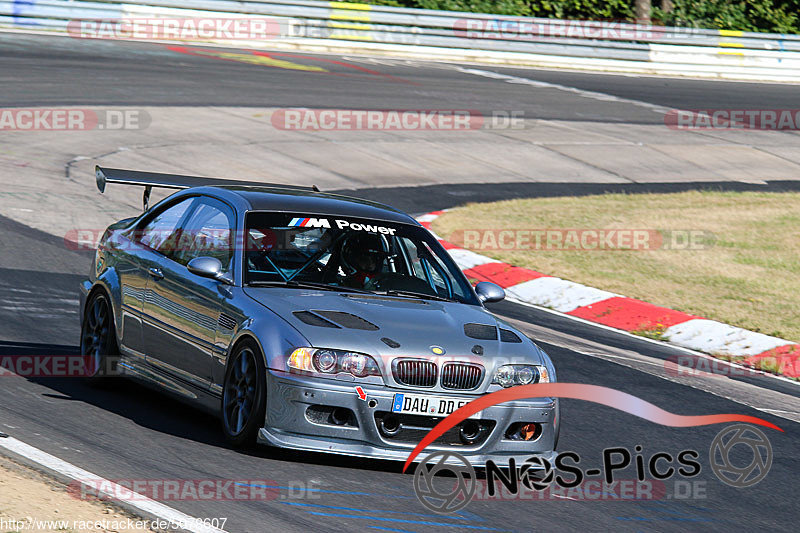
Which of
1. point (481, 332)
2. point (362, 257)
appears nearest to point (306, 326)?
point (481, 332)

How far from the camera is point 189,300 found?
23.7 ft

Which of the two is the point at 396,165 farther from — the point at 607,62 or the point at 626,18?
the point at 626,18

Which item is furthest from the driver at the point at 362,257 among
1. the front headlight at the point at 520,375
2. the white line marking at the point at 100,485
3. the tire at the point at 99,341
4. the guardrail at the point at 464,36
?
the guardrail at the point at 464,36

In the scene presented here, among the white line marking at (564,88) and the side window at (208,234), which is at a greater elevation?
the side window at (208,234)

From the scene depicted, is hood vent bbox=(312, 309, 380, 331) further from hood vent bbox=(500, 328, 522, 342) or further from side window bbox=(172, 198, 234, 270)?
side window bbox=(172, 198, 234, 270)

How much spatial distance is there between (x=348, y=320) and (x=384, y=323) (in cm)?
19

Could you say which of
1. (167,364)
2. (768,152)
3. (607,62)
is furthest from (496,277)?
(607,62)

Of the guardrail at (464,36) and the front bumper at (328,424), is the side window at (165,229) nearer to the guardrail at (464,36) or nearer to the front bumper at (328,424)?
the front bumper at (328,424)

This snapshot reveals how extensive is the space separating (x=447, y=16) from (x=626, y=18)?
384 inches

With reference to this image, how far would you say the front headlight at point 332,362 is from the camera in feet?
20.5

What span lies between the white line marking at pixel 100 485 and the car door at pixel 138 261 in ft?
5.35

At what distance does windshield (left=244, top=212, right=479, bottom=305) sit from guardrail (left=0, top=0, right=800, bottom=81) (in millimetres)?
22601

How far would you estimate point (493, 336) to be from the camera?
6.76 metres

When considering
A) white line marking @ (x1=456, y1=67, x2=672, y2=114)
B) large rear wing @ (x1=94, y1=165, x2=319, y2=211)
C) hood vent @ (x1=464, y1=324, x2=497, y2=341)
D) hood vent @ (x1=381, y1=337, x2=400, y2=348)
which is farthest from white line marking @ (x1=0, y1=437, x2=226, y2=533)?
white line marking @ (x1=456, y1=67, x2=672, y2=114)
